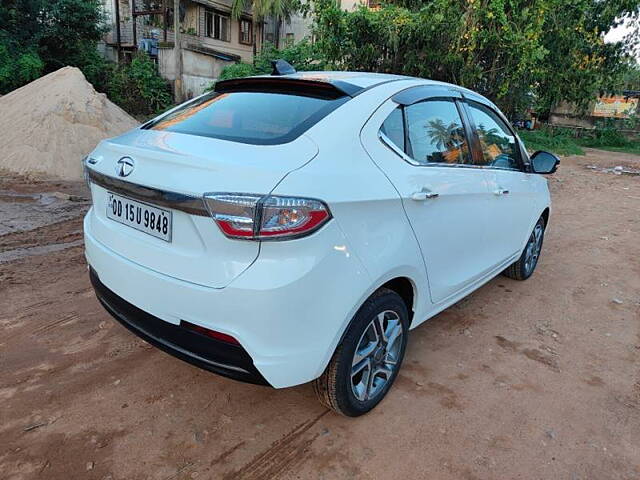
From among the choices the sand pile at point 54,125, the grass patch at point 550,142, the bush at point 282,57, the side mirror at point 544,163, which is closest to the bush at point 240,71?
the bush at point 282,57

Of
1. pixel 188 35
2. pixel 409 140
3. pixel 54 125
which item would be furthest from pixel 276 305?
pixel 188 35

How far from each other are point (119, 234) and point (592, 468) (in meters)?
2.51

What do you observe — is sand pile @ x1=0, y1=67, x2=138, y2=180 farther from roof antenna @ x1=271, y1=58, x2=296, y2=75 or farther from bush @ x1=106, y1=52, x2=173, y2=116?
bush @ x1=106, y1=52, x2=173, y2=116

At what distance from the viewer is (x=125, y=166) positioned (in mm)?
2170

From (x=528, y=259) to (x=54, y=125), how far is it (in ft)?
26.3

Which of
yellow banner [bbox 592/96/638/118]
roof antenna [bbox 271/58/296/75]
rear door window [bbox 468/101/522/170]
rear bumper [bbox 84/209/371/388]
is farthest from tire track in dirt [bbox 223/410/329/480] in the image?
yellow banner [bbox 592/96/638/118]

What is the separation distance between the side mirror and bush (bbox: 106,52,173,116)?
15.4 meters

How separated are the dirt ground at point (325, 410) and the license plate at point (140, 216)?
1.00 meters

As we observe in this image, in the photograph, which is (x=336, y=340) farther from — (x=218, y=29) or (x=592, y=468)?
(x=218, y=29)

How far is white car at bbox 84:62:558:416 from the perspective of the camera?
186 centimetres

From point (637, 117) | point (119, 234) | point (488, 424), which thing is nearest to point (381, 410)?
point (488, 424)

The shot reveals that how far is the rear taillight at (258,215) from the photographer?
1812 mm

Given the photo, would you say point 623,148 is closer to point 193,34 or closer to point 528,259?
point 528,259

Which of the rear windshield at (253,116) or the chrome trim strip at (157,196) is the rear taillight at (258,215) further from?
the rear windshield at (253,116)
